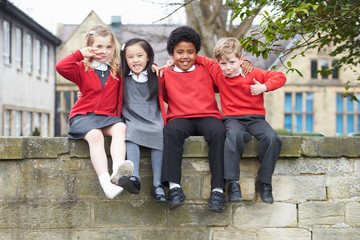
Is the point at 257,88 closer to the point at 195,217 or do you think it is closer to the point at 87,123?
the point at 195,217

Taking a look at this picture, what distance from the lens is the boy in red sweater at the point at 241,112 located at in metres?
4.47

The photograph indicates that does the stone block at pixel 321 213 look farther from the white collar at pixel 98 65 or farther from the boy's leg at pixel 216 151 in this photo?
the white collar at pixel 98 65

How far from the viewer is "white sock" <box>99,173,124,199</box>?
410 cm

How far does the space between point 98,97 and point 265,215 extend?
186 centimetres

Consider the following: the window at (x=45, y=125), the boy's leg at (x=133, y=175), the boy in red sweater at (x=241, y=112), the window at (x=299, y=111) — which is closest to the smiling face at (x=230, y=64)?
the boy in red sweater at (x=241, y=112)

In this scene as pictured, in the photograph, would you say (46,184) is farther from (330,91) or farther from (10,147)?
(330,91)

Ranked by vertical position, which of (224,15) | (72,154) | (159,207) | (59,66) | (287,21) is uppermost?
(224,15)

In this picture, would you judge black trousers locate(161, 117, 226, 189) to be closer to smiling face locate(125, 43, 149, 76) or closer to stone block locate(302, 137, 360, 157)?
smiling face locate(125, 43, 149, 76)

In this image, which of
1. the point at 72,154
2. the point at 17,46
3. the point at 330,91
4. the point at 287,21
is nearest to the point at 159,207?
the point at 72,154

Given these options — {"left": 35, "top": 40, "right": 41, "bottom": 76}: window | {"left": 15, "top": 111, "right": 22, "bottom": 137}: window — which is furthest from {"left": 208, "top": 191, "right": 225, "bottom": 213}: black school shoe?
{"left": 35, "top": 40, "right": 41, "bottom": 76}: window

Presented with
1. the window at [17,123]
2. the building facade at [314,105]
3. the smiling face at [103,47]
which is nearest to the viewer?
the smiling face at [103,47]

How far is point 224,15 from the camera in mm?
12711

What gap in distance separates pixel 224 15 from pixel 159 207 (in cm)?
884

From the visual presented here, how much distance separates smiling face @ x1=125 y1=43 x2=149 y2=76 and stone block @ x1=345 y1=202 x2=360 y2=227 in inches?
90.7
